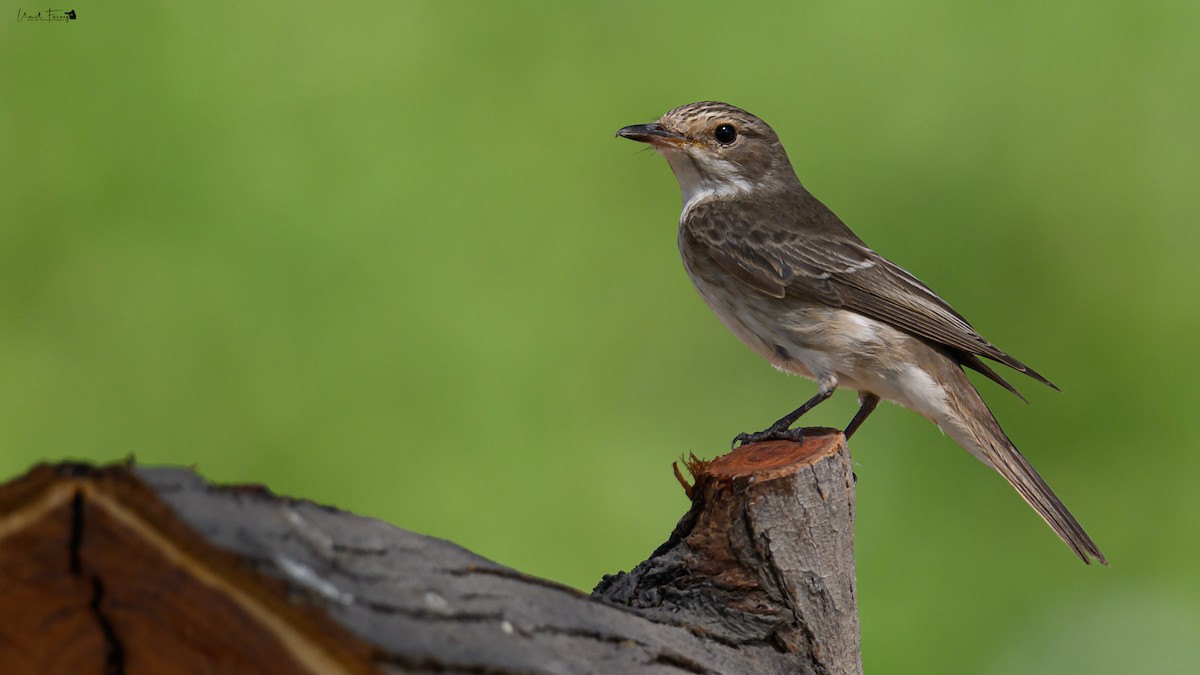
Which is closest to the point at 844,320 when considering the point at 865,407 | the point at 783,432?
the point at 865,407

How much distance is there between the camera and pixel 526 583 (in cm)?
224

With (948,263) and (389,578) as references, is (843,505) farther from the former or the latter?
(948,263)

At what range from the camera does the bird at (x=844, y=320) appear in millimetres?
4562

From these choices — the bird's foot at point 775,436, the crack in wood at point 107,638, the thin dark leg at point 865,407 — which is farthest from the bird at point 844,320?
the crack in wood at point 107,638

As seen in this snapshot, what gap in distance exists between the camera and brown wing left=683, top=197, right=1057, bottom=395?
4.62 metres

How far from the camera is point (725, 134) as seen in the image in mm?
5211

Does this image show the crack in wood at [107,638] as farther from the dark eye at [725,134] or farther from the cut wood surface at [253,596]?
the dark eye at [725,134]

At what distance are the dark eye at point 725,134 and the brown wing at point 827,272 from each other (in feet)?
1.11

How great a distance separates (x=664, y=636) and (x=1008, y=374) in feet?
11.5


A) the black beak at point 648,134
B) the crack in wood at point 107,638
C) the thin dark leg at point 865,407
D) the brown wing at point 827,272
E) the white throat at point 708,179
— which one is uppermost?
the black beak at point 648,134

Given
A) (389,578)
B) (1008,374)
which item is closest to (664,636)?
(389,578)

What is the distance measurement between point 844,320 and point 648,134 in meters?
1.11

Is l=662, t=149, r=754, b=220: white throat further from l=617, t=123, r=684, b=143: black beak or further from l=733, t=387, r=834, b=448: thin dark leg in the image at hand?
l=733, t=387, r=834, b=448: thin dark leg

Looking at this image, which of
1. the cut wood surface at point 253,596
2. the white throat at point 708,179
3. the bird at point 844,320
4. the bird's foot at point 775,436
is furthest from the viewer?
the white throat at point 708,179
